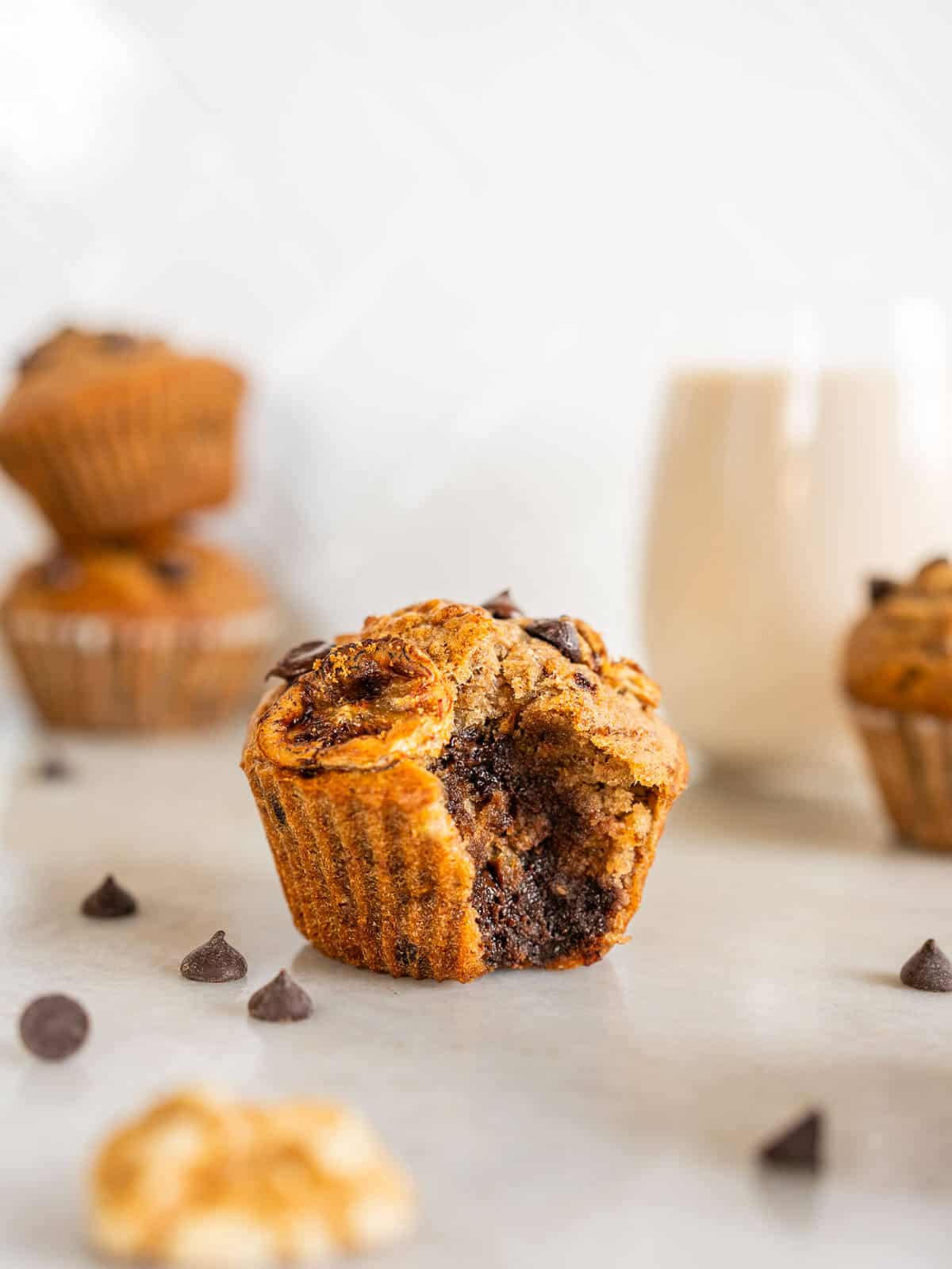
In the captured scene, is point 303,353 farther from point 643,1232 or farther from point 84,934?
point 643,1232

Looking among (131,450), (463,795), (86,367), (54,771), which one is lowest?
(54,771)

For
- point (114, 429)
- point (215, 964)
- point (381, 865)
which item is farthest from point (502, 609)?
point (114, 429)

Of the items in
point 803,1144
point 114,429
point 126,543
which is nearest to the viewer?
point 803,1144

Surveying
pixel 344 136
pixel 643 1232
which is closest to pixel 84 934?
pixel 643 1232

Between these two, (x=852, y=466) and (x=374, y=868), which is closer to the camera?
(x=374, y=868)

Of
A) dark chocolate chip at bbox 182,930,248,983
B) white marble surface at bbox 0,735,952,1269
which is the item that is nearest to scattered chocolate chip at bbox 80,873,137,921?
white marble surface at bbox 0,735,952,1269

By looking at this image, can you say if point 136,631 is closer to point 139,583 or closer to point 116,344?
point 139,583

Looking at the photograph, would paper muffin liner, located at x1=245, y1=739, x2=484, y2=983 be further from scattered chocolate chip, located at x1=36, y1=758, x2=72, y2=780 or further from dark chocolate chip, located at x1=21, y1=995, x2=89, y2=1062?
scattered chocolate chip, located at x1=36, y1=758, x2=72, y2=780

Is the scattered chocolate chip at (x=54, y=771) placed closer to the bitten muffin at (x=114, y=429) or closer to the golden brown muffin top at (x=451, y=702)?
the bitten muffin at (x=114, y=429)
